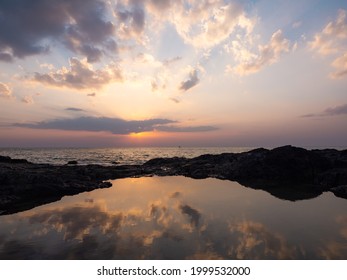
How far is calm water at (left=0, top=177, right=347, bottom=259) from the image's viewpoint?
7.82 metres

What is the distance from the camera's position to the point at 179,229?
9820mm

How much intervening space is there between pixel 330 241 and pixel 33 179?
17.3 meters

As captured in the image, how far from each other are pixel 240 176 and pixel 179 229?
56.3 ft

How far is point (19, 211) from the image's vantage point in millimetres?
13102

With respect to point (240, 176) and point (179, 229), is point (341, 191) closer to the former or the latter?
point (240, 176)

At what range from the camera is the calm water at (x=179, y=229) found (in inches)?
308

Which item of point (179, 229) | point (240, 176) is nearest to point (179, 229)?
point (179, 229)

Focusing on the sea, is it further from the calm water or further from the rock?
the rock

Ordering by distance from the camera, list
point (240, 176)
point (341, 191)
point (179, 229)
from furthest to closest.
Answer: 1. point (240, 176)
2. point (341, 191)
3. point (179, 229)

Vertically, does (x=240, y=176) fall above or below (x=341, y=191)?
above

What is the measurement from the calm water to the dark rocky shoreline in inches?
102

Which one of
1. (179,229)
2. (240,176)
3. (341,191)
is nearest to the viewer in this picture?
(179,229)

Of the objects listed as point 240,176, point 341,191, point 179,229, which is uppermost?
point 240,176

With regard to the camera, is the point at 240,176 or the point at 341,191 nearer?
the point at 341,191
